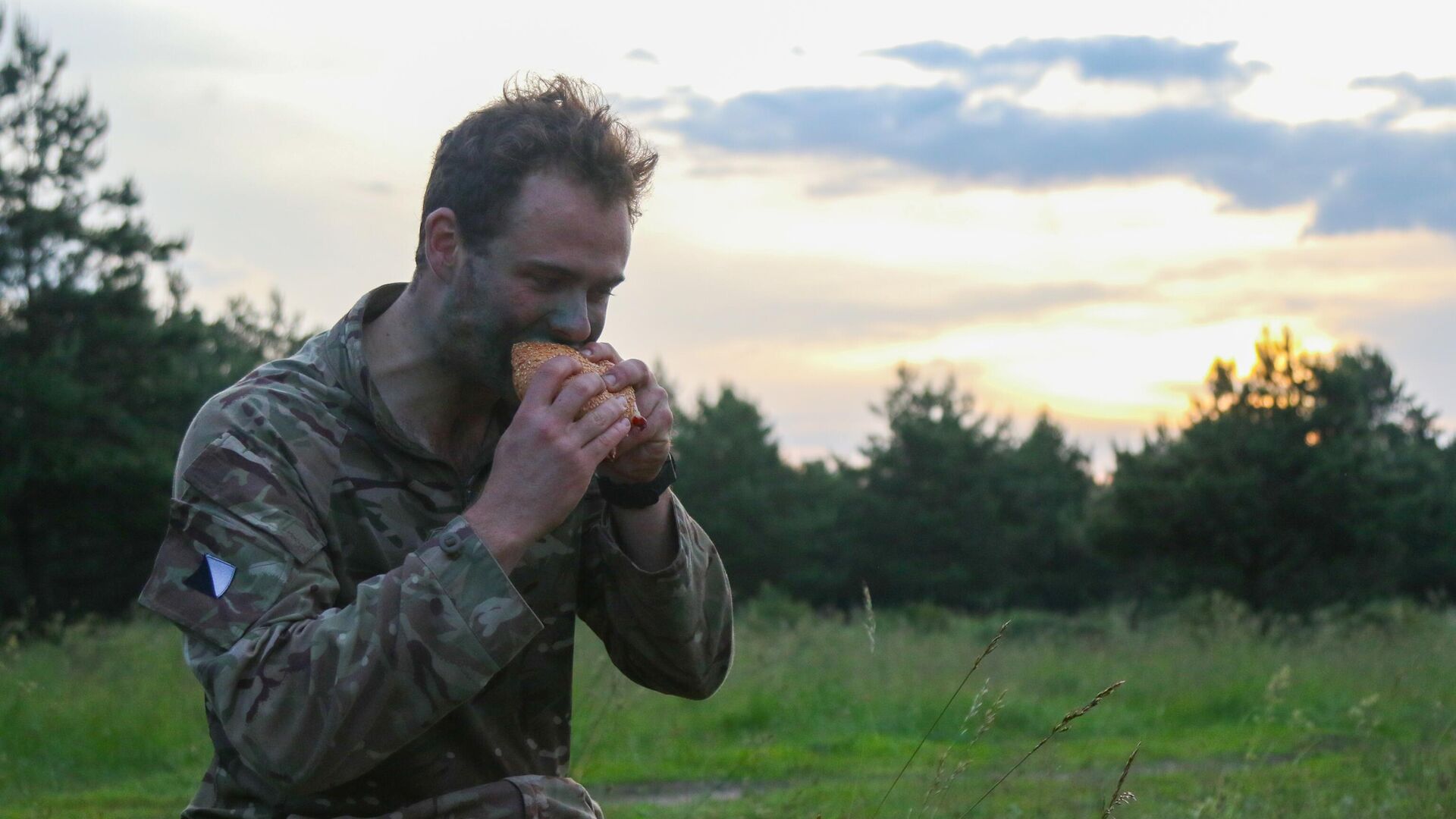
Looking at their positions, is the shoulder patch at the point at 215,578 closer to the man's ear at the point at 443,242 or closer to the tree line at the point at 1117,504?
the man's ear at the point at 443,242

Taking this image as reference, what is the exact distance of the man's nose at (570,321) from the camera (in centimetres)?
284

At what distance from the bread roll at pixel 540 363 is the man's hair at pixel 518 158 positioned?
0.24m

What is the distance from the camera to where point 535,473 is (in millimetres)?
2381

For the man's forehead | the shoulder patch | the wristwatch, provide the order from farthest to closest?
the wristwatch → the man's forehead → the shoulder patch

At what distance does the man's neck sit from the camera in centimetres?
298

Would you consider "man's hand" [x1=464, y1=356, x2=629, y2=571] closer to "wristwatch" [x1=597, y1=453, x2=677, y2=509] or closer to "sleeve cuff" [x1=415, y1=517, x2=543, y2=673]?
"sleeve cuff" [x1=415, y1=517, x2=543, y2=673]

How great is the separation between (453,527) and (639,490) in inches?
25.1

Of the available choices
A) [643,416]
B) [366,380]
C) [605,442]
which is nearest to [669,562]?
[643,416]

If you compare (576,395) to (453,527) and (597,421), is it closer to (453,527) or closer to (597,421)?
(597,421)

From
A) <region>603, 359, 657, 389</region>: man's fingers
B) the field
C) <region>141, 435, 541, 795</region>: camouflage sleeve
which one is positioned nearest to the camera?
<region>141, 435, 541, 795</region>: camouflage sleeve

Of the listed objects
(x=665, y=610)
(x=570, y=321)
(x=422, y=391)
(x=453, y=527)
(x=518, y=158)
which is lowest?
(x=665, y=610)

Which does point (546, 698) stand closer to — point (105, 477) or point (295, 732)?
point (295, 732)

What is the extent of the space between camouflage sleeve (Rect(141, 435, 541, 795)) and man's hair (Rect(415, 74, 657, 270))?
0.77 metres

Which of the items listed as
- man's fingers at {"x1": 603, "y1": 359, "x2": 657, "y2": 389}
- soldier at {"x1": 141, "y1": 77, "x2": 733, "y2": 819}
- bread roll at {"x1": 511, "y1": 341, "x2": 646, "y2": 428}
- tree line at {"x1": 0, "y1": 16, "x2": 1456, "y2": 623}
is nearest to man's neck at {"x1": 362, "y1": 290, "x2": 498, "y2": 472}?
soldier at {"x1": 141, "y1": 77, "x2": 733, "y2": 819}
